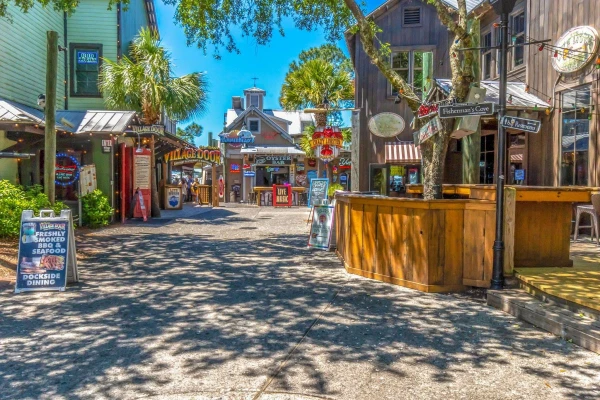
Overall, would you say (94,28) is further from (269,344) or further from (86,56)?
(269,344)

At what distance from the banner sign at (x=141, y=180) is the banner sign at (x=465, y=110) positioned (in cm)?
1221

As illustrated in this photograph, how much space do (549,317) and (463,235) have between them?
68.2 inches

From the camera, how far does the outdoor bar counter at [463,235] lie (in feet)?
21.1

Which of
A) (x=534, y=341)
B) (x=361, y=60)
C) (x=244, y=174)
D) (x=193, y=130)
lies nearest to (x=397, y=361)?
(x=534, y=341)

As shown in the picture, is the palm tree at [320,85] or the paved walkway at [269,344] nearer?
the paved walkway at [269,344]

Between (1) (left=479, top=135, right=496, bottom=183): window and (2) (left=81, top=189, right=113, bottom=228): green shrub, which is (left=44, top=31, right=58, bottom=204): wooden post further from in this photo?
(1) (left=479, top=135, right=496, bottom=183): window

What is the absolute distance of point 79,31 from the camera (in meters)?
17.0

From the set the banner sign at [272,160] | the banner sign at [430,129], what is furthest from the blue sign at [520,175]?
the banner sign at [272,160]

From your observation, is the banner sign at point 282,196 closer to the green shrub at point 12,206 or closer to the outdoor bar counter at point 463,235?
the green shrub at point 12,206

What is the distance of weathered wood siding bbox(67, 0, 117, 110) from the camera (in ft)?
55.5

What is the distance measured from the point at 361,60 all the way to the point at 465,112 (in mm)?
11174

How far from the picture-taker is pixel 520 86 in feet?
41.9

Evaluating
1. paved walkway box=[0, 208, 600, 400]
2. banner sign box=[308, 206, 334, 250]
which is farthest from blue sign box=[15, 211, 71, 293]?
banner sign box=[308, 206, 334, 250]

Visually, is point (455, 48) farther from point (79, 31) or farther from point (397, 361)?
point (79, 31)
